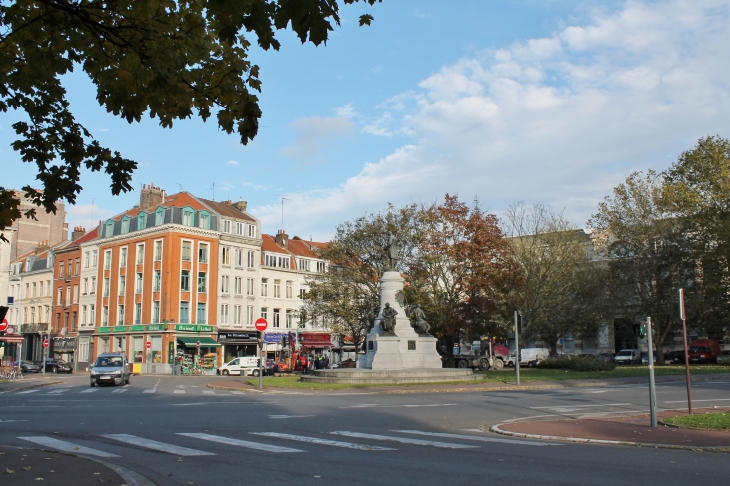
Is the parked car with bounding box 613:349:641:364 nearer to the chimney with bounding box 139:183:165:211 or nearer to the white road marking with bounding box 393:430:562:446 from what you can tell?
the chimney with bounding box 139:183:165:211

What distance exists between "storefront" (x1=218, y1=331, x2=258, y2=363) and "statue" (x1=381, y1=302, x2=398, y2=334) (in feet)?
106

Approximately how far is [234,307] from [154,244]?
9.73m

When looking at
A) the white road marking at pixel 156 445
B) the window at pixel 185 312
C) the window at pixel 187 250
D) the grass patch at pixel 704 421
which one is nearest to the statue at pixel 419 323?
the grass patch at pixel 704 421

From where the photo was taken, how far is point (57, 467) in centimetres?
867

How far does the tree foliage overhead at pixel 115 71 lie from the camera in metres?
7.07

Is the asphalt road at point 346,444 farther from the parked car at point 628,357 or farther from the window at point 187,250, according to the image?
the parked car at point 628,357

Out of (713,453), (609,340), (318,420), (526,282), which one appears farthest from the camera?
(609,340)

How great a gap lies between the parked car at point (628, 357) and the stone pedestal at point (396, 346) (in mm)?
40734

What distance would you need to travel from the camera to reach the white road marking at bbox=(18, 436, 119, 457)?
10577 mm

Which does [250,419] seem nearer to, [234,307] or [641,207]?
[641,207]

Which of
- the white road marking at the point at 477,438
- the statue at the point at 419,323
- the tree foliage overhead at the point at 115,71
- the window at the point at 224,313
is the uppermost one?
the tree foliage overhead at the point at 115,71

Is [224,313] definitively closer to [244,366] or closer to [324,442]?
[244,366]

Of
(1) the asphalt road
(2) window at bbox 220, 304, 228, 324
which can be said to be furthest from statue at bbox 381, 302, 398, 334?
(2) window at bbox 220, 304, 228, 324

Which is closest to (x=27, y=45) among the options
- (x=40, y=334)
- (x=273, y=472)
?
(x=273, y=472)
